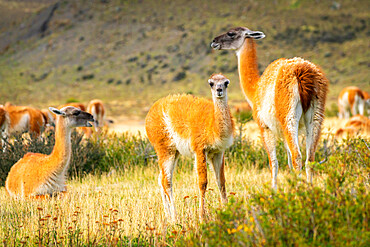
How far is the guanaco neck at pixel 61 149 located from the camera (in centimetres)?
692

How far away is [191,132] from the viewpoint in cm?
582

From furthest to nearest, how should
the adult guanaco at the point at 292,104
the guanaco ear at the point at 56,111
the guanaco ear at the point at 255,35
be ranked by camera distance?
the guanaco ear at the point at 255,35 → the guanaco ear at the point at 56,111 → the adult guanaco at the point at 292,104

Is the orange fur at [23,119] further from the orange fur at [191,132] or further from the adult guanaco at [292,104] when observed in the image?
the adult guanaco at [292,104]

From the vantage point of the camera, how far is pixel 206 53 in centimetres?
6141

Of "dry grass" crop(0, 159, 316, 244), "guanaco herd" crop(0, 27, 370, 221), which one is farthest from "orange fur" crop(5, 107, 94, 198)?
"dry grass" crop(0, 159, 316, 244)

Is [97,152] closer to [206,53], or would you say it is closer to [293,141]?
[293,141]

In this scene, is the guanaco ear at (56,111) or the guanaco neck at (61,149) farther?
the guanaco neck at (61,149)

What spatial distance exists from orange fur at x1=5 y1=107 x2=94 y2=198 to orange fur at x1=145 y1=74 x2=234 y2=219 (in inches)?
57.1

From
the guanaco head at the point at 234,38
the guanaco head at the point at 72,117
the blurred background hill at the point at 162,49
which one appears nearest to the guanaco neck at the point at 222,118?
the guanaco head at the point at 234,38

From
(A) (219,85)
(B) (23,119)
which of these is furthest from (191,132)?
(B) (23,119)

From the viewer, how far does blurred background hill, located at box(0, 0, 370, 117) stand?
55.6 meters

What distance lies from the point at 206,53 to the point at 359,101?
4045 centimetres

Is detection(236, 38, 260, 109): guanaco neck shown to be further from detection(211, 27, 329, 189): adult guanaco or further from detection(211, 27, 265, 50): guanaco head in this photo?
detection(211, 27, 329, 189): adult guanaco

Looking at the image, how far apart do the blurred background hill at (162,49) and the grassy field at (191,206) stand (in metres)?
33.3
